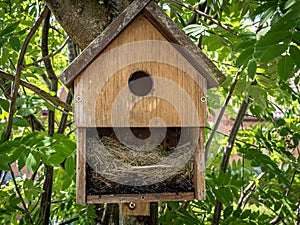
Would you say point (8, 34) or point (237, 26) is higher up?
point (237, 26)

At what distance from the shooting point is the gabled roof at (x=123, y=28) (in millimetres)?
964

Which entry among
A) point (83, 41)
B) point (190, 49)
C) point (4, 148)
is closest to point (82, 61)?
point (83, 41)

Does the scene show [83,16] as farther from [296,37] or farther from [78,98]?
[296,37]

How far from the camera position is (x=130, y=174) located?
101 centimetres

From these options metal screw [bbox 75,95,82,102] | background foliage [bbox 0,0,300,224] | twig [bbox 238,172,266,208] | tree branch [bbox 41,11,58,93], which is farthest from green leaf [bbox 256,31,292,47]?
twig [bbox 238,172,266,208]

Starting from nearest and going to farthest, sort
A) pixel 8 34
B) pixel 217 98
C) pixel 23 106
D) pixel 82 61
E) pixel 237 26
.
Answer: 1. pixel 82 61
2. pixel 8 34
3. pixel 23 106
4. pixel 217 98
5. pixel 237 26

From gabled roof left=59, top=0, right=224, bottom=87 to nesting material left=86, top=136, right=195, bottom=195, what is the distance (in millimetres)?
185

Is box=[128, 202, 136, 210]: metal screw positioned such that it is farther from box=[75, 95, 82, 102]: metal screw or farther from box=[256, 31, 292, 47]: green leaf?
box=[256, 31, 292, 47]: green leaf

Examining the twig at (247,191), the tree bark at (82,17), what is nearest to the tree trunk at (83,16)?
the tree bark at (82,17)

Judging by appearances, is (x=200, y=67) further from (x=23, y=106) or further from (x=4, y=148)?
(x=23, y=106)

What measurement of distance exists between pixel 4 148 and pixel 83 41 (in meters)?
0.35

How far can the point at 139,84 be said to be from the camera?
1.11 metres

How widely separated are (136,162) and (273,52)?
1.29 ft

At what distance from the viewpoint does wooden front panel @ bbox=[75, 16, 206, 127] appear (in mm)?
1000
